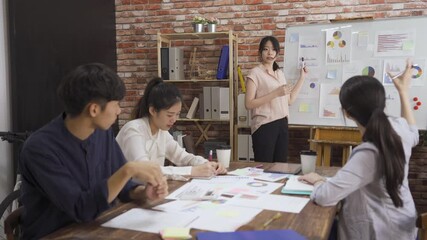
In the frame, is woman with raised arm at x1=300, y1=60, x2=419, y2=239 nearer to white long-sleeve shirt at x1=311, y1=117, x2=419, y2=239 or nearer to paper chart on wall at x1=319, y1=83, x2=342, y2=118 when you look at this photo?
white long-sleeve shirt at x1=311, y1=117, x2=419, y2=239

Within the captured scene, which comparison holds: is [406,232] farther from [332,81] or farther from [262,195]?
[332,81]

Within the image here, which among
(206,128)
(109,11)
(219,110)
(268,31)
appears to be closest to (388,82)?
(268,31)

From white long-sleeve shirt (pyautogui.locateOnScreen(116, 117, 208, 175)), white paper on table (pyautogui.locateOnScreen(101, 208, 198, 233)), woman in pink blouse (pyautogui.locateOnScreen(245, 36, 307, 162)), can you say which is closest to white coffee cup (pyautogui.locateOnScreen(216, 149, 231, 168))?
white long-sleeve shirt (pyautogui.locateOnScreen(116, 117, 208, 175))

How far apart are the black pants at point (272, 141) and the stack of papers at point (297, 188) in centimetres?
169

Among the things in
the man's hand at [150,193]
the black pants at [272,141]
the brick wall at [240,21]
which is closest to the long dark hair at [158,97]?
the man's hand at [150,193]

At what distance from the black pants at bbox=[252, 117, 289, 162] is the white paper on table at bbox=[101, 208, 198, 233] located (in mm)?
2196

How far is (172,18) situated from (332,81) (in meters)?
1.85

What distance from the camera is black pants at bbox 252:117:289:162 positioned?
347cm

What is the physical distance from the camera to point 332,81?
380 cm

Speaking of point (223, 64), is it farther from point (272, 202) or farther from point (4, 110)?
point (272, 202)

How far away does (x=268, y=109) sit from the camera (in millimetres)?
3520

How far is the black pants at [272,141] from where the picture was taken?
347 cm

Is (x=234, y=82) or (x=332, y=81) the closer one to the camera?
(x=332, y=81)

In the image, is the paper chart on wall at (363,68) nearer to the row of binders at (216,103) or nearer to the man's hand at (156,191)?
the row of binders at (216,103)
